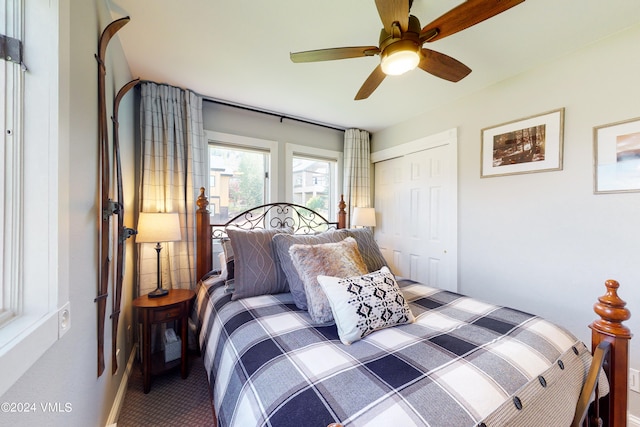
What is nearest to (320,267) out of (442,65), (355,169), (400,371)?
(400,371)

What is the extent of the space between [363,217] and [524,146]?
1.72 meters

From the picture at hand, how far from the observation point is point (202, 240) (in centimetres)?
230

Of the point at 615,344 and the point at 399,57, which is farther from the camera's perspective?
the point at 399,57

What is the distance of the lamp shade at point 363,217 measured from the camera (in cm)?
320

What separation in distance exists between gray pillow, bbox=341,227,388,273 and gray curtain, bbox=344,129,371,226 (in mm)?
1241

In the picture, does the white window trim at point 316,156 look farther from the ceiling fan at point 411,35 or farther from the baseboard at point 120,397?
the baseboard at point 120,397

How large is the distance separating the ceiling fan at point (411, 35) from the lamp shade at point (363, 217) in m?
1.86

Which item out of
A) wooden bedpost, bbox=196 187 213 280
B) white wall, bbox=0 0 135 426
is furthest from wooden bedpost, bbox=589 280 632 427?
wooden bedpost, bbox=196 187 213 280

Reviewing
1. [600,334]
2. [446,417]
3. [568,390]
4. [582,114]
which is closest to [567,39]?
[582,114]

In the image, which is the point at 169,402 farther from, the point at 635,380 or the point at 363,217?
the point at 635,380

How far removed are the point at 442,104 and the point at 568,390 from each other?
259cm

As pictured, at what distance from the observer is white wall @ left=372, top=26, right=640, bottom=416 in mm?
1615

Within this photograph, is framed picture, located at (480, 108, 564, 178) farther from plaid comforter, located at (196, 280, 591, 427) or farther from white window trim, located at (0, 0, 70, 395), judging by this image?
white window trim, located at (0, 0, 70, 395)

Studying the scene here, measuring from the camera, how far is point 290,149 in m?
3.08
